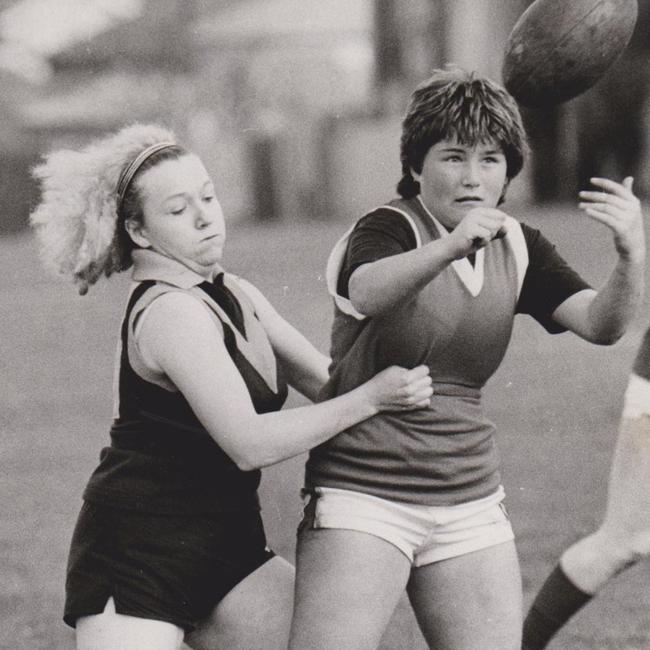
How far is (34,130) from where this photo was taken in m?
25.8

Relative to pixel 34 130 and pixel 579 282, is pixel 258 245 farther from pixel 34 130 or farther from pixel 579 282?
pixel 579 282

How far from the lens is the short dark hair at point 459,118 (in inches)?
112

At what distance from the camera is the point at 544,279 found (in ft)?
9.87

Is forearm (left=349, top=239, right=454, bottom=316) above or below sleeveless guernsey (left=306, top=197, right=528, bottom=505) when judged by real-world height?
above

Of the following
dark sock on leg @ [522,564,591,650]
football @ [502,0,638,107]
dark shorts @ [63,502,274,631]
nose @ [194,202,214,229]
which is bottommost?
dark sock on leg @ [522,564,591,650]

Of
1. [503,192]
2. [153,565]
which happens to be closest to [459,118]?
[503,192]

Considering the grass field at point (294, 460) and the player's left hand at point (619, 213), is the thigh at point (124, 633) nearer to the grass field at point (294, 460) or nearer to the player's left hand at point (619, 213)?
the player's left hand at point (619, 213)

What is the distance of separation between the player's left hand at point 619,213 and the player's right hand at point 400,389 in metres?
0.48

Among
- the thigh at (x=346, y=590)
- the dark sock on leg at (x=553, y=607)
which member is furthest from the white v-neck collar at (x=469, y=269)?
the dark sock on leg at (x=553, y=607)

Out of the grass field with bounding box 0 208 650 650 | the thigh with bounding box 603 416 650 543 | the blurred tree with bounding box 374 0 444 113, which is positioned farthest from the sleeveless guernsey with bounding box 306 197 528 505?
the blurred tree with bounding box 374 0 444 113

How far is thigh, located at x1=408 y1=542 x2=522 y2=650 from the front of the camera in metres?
2.86

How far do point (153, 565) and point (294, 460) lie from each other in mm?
4283

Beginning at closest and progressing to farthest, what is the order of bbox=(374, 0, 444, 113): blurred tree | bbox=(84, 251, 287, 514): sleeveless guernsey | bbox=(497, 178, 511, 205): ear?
bbox=(84, 251, 287, 514): sleeveless guernsey
bbox=(497, 178, 511, 205): ear
bbox=(374, 0, 444, 113): blurred tree

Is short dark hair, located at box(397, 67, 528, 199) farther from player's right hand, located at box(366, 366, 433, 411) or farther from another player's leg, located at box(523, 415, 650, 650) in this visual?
another player's leg, located at box(523, 415, 650, 650)
